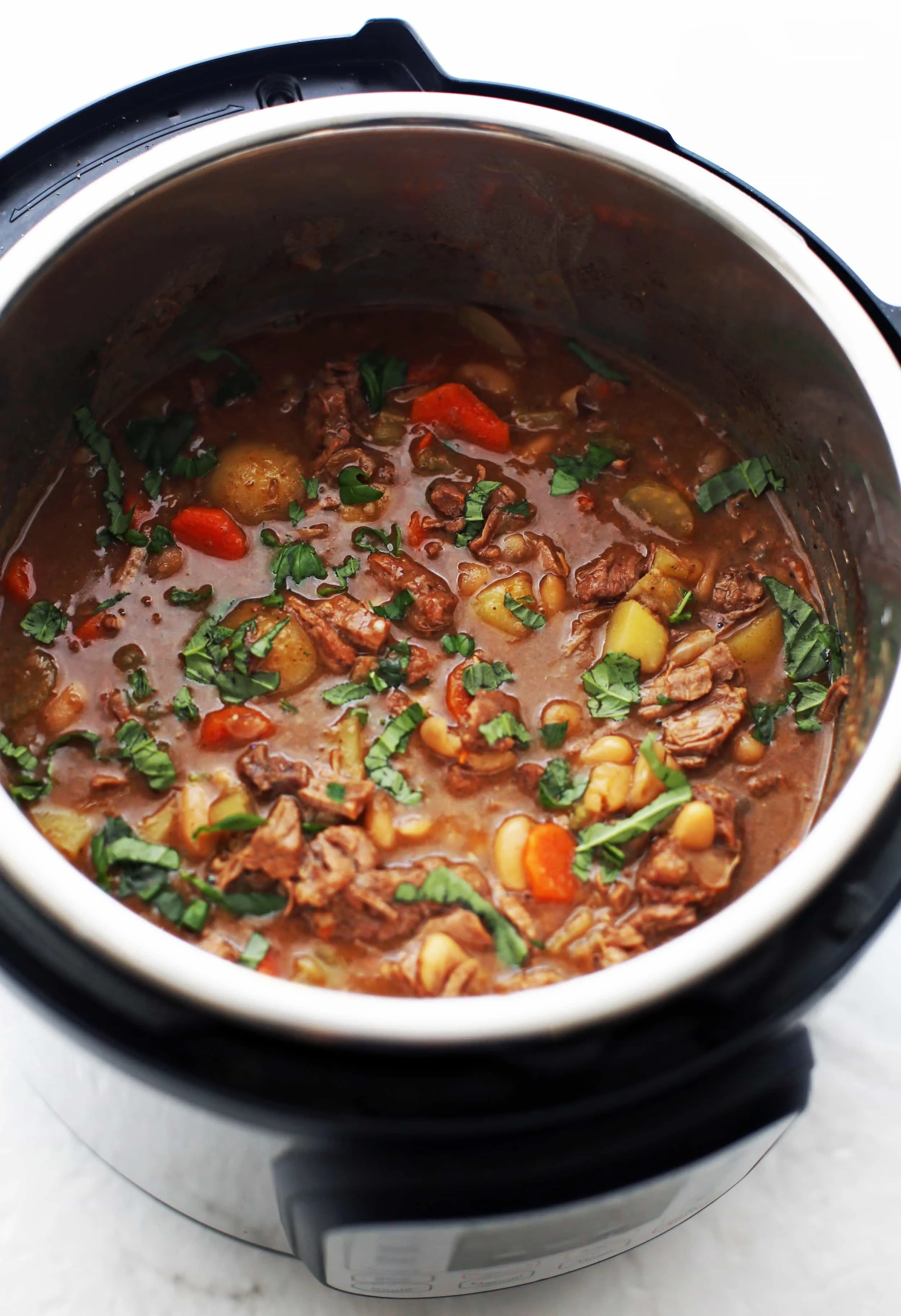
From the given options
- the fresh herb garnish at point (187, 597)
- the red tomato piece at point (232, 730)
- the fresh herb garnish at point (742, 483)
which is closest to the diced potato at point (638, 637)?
the fresh herb garnish at point (742, 483)

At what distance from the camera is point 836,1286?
7.92 feet

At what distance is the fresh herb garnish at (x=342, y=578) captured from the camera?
2.51 metres

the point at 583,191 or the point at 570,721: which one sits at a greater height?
the point at 583,191

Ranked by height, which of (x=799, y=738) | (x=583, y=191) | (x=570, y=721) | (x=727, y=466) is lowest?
(x=570, y=721)

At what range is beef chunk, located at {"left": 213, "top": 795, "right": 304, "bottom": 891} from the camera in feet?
6.96

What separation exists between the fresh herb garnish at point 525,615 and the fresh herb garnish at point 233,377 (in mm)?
783

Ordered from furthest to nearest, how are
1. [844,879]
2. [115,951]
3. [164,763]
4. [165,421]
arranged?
1. [165,421]
2. [164,763]
3. [844,879]
4. [115,951]

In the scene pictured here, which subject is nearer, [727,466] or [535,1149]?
[535,1149]

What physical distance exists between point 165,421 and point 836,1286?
219 centimetres

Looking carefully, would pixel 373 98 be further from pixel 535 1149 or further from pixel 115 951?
pixel 535 1149

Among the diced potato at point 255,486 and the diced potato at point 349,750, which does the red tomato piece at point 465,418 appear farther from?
the diced potato at point 349,750

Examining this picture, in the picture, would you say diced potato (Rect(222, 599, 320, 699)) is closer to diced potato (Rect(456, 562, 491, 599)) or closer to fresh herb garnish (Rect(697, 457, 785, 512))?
diced potato (Rect(456, 562, 491, 599))

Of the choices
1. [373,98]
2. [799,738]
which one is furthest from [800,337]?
[373,98]

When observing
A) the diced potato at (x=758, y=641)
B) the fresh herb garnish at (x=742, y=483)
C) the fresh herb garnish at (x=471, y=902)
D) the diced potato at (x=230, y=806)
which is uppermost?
the fresh herb garnish at (x=742, y=483)
